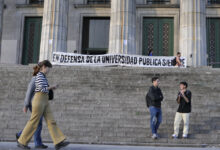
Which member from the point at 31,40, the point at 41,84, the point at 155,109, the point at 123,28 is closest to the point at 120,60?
the point at 123,28

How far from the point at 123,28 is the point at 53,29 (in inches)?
179

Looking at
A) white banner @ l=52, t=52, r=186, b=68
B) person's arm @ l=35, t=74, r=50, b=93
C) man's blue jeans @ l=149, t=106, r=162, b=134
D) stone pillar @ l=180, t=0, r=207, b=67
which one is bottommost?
man's blue jeans @ l=149, t=106, r=162, b=134

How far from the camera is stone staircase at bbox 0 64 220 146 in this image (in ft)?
28.8

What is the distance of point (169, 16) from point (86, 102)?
617 inches

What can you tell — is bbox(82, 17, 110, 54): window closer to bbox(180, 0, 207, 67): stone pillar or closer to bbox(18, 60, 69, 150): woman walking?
bbox(180, 0, 207, 67): stone pillar

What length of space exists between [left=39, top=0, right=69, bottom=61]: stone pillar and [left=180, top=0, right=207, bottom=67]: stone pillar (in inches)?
308

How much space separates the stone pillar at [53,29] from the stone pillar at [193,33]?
25.7 feet

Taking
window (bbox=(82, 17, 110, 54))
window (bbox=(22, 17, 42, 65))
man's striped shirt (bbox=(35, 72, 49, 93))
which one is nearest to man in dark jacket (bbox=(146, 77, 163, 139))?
man's striped shirt (bbox=(35, 72, 49, 93))

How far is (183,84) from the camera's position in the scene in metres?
8.91

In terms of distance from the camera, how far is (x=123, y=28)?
19641mm

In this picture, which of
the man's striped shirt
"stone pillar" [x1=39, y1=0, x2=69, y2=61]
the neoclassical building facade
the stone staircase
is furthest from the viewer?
the neoclassical building facade

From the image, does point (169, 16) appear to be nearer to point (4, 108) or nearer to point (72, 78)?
point (72, 78)

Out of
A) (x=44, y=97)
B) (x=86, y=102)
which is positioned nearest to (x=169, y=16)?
(x=86, y=102)

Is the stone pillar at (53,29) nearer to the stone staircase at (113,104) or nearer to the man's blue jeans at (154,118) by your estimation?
the stone staircase at (113,104)
